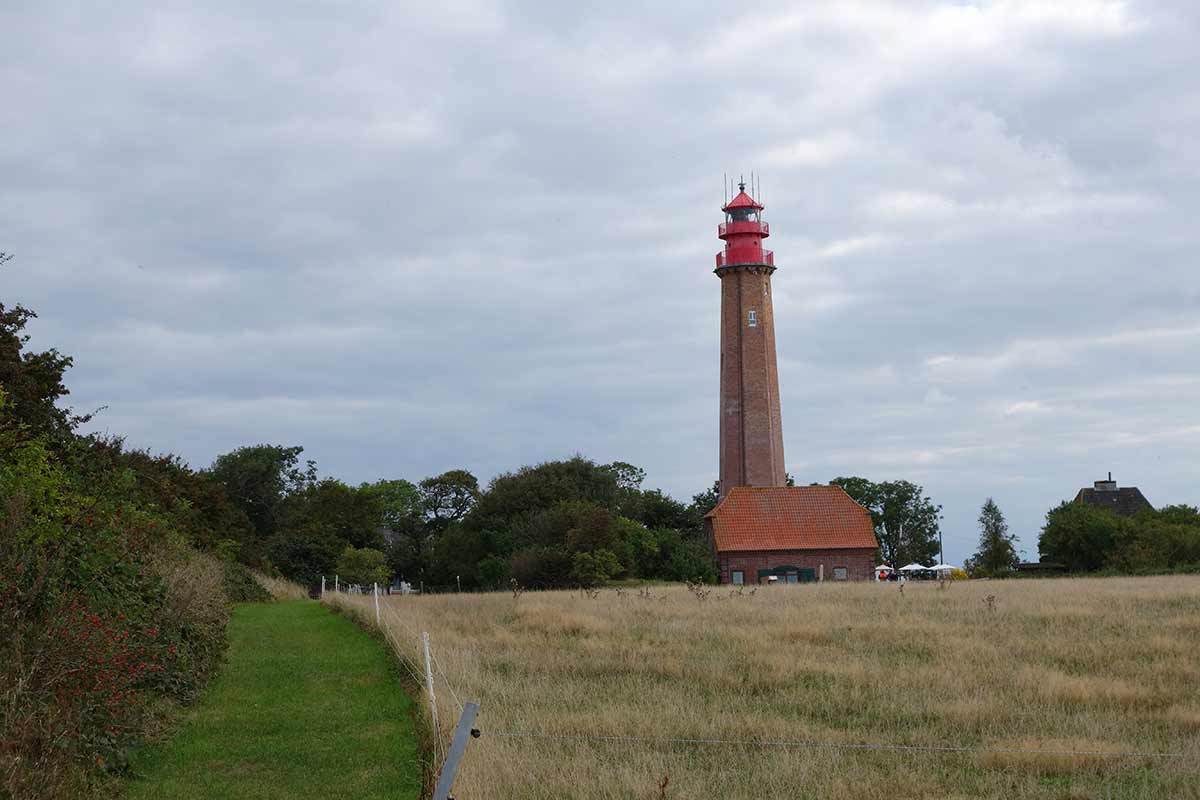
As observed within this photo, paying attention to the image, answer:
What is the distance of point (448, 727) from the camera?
400 inches

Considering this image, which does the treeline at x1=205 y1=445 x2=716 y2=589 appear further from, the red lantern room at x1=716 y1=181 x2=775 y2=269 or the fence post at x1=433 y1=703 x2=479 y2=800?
the fence post at x1=433 y1=703 x2=479 y2=800

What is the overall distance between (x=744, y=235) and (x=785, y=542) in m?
15.2

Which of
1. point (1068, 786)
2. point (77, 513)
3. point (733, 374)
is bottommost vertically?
point (1068, 786)

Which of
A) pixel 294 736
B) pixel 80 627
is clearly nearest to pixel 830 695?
pixel 294 736

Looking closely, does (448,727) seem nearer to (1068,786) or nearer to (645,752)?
(645,752)

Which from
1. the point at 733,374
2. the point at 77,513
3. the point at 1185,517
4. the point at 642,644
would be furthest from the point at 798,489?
the point at 77,513

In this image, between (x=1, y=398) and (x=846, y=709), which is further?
(x=1, y=398)

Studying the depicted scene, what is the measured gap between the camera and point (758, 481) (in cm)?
5744

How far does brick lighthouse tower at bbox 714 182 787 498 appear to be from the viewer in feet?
184

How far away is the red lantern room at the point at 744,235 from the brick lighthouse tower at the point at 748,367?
5 centimetres

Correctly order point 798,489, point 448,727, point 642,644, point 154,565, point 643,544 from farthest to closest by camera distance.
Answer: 1. point 798,489
2. point 643,544
3. point 642,644
4. point 154,565
5. point 448,727

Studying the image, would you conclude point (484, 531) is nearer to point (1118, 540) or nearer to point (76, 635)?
point (1118, 540)

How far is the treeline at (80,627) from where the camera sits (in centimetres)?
872

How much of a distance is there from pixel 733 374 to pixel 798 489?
636cm
